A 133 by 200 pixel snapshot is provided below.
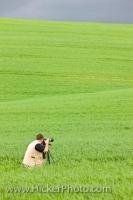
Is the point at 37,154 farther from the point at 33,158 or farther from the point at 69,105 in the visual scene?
the point at 69,105

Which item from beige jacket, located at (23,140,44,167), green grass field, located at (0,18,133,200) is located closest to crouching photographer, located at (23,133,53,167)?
beige jacket, located at (23,140,44,167)

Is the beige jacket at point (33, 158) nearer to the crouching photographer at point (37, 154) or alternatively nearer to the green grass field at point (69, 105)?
the crouching photographer at point (37, 154)

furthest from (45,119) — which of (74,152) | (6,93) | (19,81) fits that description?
(19,81)

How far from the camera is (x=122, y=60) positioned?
4200 cm

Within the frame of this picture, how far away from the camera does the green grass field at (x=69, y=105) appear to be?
10109 millimetres

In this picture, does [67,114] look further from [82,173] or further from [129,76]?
[129,76]

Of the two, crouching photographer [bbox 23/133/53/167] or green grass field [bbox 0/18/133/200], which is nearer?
green grass field [bbox 0/18/133/200]

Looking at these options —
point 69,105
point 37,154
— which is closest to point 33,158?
point 37,154

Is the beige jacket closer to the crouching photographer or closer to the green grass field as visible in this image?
the crouching photographer

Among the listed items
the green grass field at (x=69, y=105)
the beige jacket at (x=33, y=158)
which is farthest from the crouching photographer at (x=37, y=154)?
the green grass field at (x=69, y=105)

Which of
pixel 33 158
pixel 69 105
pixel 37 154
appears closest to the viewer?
pixel 33 158

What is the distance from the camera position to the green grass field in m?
10.1

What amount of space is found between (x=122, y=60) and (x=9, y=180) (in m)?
32.9

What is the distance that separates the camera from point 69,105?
81.1 ft
